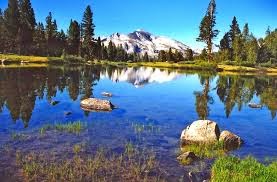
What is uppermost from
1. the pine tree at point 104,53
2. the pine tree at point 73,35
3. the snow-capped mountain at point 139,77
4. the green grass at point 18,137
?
the pine tree at point 73,35

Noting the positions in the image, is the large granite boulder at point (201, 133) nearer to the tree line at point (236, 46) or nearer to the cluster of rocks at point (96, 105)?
the cluster of rocks at point (96, 105)

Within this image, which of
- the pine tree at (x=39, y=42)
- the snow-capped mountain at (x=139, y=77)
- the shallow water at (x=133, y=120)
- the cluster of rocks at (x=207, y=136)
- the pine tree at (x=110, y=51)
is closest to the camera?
the shallow water at (x=133, y=120)

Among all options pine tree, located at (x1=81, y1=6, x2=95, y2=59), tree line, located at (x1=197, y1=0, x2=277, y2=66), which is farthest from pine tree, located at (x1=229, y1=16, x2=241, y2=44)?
pine tree, located at (x1=81, y1=6, x2=95, y2=59)

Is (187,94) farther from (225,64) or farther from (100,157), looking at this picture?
(225,64)

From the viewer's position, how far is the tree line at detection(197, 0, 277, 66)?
121m

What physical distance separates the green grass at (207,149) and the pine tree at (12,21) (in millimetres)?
109524

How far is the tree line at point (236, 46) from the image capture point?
397 feet

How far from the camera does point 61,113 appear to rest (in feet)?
88.1

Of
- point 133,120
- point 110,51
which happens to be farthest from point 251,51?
point 133,120

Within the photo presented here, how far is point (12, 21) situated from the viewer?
116625 mm

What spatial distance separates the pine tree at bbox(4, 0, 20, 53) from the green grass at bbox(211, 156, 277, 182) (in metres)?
114

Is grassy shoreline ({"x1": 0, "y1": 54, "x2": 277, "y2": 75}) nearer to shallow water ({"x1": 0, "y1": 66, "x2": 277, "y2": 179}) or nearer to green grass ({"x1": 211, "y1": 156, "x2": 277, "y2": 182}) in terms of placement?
shallow water ({"x1": 0, "y1": 66, "x2": 277, "y2": 179})

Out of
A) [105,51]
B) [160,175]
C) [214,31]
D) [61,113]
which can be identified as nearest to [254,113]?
[61,113]

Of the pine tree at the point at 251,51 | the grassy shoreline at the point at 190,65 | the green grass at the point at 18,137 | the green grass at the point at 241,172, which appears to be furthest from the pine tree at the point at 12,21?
the green grass at the point at 241,172
